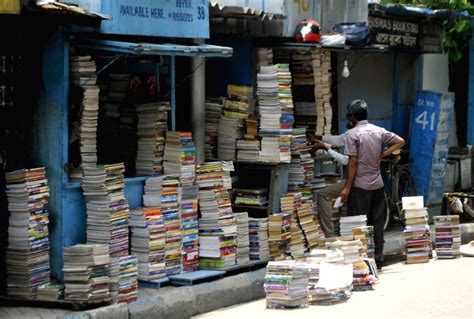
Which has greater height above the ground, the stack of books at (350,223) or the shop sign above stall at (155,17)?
the shop sign above stall at (155,17)

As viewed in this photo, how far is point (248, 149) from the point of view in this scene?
1277 centimetres

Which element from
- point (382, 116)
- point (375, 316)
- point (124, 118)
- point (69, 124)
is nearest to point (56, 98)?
point (69, 124)

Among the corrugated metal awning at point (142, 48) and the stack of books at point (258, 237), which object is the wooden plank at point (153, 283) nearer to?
the stack of books at point (258, 237)

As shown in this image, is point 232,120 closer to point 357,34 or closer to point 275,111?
point 275,111

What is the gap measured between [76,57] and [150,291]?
2.43 meters

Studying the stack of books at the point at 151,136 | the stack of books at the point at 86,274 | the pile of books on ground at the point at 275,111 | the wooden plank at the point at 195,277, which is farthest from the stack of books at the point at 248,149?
the stack of books at the point at 86,274

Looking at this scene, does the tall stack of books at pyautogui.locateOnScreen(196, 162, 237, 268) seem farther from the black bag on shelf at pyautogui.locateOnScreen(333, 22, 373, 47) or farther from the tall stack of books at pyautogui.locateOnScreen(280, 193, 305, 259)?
the black bag on shelf at pyautogui.locateOnScreen(333, 22, 373, 47)

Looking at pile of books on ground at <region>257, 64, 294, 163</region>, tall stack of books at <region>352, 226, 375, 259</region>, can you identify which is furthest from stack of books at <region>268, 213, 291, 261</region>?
tall stack of books at <region>352, 226, 375, 259</region>

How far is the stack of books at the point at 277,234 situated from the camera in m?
12.6

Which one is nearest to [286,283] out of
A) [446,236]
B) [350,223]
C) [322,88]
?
[350,223]

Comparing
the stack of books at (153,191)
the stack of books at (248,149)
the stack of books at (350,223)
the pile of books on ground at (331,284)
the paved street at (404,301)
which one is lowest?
the paved street at (404,301)

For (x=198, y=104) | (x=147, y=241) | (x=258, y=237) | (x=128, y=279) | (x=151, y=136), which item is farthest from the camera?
(x=258, y=237)

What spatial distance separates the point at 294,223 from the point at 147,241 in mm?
2525

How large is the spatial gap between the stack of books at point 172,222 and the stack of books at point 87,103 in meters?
1.06
